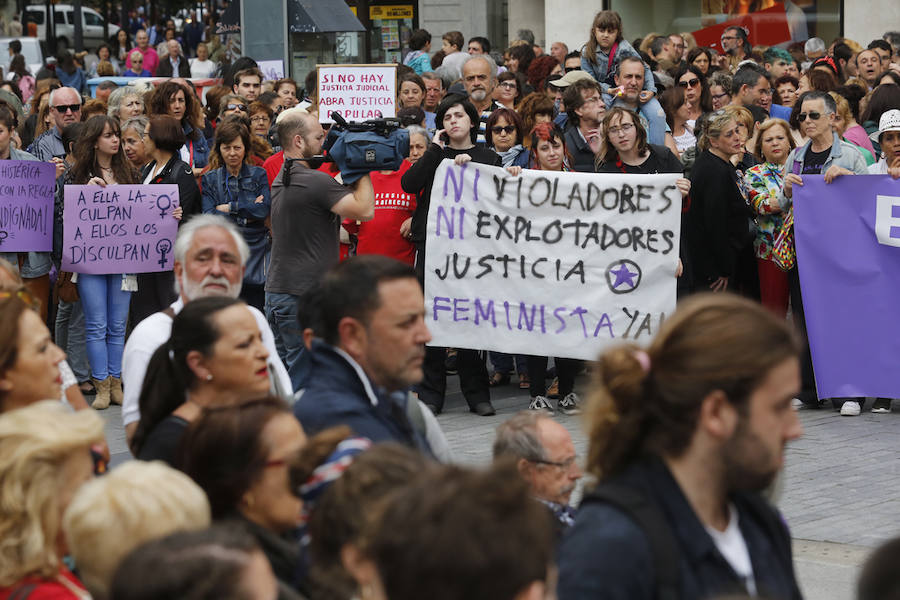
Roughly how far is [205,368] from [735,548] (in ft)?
6.73

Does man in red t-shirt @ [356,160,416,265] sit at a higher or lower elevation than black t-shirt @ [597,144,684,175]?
lower

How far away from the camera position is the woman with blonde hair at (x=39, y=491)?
288 centimetres

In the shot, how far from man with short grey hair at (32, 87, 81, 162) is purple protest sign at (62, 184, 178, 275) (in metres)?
1.74

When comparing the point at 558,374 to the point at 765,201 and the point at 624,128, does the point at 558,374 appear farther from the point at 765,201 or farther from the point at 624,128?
the point at 765,201

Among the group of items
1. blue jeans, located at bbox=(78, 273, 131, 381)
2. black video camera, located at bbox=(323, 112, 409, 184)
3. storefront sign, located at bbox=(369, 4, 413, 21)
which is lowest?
blue jeans, located at bbox=(78, 273, 131, 381)

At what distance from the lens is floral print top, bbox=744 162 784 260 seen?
9.07 metres

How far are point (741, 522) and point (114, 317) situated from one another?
24.4 feet

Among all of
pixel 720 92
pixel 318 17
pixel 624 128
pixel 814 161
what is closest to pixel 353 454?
pixel 624 128

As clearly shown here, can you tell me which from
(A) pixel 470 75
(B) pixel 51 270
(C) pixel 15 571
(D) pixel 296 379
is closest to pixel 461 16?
(A) pixel 470 75

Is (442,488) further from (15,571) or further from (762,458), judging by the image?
(15,571)

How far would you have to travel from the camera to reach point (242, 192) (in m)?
9.27

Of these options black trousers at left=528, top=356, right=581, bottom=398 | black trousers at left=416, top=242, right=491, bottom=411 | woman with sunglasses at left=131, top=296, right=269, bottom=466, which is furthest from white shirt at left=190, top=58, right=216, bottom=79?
woman with sunglasses at left=131, top=296, right=269, bottom=466

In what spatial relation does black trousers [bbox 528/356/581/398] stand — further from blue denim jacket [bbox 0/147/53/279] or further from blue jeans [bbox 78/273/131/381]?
blue denim jacket [bbox 0/147/53/279]

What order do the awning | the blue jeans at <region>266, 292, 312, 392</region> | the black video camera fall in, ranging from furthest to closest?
the awning, the blue jeans at <region>266, 292, 312, 392</region>, the black video camera
